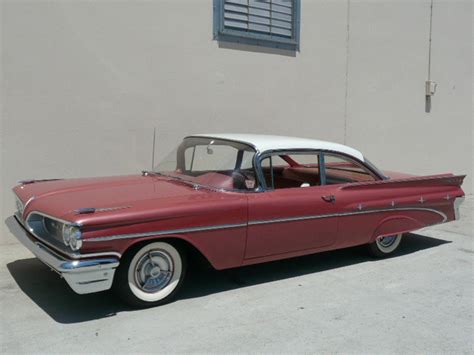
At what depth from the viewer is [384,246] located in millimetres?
5582

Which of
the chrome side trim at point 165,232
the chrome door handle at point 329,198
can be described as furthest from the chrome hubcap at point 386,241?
the chrome side trim at point 165,232

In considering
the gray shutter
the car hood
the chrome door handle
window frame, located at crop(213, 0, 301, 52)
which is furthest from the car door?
the gray shutter

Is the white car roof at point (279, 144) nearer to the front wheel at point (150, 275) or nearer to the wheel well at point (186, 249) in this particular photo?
the wheel well at point (186, 249)

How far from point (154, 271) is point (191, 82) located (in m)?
3.40

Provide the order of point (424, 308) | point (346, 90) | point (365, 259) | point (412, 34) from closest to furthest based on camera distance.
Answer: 1. point (424, 308)
2. point (365, 259)
3. point (346, 90)
4. point (412, 34)

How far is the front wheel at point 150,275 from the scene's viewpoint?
3803 millimetres

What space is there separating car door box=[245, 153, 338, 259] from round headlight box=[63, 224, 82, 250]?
144cm

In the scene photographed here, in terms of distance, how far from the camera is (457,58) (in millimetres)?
10023

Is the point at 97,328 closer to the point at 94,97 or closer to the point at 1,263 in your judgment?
the point at 1,263

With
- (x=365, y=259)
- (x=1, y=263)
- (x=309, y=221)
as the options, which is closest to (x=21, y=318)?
(x=1, y=263)

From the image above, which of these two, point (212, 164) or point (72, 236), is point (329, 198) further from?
point (72, 236)

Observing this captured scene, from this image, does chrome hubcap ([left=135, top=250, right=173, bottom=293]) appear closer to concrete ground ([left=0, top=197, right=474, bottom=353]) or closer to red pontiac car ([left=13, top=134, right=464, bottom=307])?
red pontiac car ([left=13, top=134, right=464, bottom=307])

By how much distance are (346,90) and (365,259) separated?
12.0 feet

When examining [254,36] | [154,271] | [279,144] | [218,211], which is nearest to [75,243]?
[154,271]
